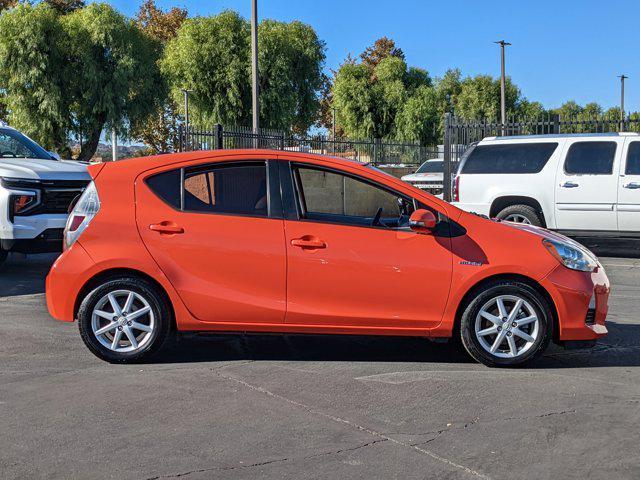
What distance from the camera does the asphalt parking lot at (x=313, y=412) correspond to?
4234mm

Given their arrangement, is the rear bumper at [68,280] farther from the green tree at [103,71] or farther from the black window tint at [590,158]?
the green tree at [103,71]

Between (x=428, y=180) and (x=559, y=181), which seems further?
(x=428, y=180)

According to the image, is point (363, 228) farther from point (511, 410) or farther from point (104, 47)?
point (104, 47)

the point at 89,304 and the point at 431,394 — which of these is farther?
the point at 89,304

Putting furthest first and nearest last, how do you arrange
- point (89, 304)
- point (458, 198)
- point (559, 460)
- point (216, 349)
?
1. point (458, 198)
2. point (216, 349)
3. point (89, 304)
4. point (559, 460)

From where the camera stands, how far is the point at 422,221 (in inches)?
239

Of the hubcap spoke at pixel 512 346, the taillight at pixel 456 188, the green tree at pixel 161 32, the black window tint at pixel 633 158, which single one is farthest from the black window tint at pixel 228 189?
the green tree at pixel 161 32

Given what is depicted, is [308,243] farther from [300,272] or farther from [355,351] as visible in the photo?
[355,351]

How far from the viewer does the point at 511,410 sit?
5184 mm

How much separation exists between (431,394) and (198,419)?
5.09 ft

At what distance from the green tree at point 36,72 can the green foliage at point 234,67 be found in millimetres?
6120

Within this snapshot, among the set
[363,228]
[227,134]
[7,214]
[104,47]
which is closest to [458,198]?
[227,134]

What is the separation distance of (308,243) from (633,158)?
872 cm

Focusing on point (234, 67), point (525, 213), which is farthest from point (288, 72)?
point (525, 213)
